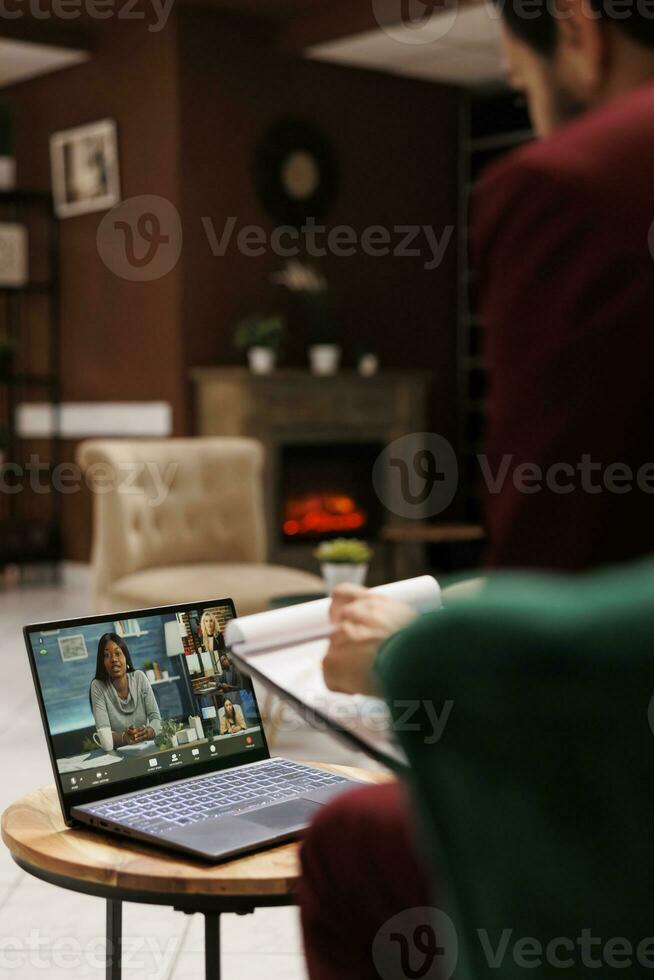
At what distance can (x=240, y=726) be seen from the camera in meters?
1.64

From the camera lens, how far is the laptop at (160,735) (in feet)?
4.78

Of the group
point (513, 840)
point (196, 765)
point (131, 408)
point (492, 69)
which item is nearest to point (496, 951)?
point (513, 840)

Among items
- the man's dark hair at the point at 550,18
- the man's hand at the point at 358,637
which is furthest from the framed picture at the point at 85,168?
the man's dark hair at the point at 550,18

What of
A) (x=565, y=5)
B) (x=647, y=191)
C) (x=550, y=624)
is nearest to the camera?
(x=550, y=624)

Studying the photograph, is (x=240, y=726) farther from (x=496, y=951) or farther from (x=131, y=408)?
(x=131, y=408)

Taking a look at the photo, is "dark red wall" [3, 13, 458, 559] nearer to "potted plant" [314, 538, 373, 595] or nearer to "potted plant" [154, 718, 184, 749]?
"potted plant" [314, 538, 373, 595]

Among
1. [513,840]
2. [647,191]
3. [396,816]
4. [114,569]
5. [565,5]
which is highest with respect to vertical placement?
[565,5]

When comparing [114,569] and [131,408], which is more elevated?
[131,408]

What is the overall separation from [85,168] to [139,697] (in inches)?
237

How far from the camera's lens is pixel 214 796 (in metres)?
1.52

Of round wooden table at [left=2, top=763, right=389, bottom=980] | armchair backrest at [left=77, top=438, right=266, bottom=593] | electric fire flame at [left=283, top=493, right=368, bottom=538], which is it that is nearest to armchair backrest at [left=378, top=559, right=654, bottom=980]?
round wooden table at [left=2, top=763, right=389, bottom=980]

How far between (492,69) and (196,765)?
6.46 metres

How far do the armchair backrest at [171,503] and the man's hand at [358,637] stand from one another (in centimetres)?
334

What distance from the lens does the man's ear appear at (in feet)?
2.42
